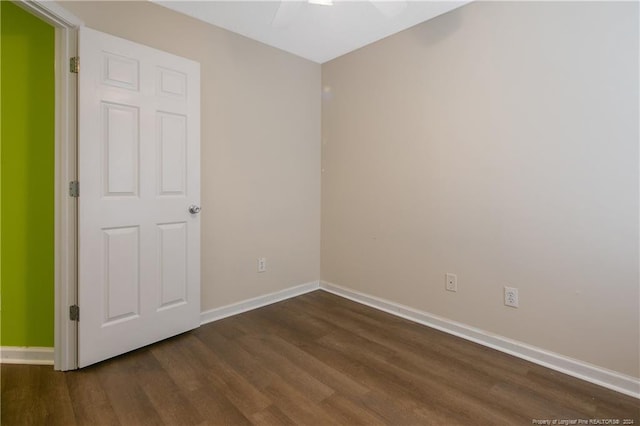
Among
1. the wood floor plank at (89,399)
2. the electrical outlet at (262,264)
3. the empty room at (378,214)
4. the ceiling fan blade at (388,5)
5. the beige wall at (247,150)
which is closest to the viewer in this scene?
the wood floor plank at (89,399)

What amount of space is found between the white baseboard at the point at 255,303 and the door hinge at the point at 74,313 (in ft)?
2.71

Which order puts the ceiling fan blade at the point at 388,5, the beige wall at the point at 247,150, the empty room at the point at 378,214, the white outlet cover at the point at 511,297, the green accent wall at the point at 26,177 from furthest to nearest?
the beige wall at the point at 247,150 → the white outlet cover at the point at 511,297 → the green accent wall at the point at 26,177 → the ceiling fan blade at the point at 388,5 → the empty room at the point at 378,214

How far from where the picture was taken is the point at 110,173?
195 cm

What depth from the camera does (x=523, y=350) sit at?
2.02m

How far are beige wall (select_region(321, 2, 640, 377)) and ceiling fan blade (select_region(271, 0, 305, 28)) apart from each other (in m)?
1.12

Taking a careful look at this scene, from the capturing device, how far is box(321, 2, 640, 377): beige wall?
67.1 inches

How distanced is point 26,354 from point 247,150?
6.63 ft

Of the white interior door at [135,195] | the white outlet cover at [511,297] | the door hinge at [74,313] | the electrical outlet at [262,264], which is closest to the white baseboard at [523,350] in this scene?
the white outlet cover at [511,297]

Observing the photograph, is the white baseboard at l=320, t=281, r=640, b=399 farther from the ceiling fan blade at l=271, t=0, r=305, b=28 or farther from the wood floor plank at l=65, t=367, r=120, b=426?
the ceiling fan blade at l=271, t=0, r=305, b=28

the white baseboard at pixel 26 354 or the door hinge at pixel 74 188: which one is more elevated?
the door hinge at pixel 74 188

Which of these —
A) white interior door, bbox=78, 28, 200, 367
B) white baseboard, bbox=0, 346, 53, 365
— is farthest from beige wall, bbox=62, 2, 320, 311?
white baseboard, bbox=0, 346, 53, 365

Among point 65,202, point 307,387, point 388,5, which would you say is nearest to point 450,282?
point 307,387

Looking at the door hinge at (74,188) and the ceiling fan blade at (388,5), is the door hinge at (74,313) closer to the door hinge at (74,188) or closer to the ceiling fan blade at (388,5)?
the door hinge at (74,188)

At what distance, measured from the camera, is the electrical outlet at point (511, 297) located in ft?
6.77
